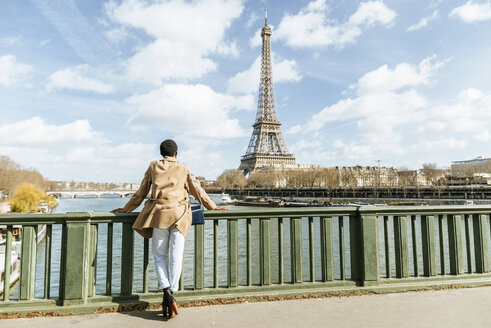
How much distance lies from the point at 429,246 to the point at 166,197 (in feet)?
10.7

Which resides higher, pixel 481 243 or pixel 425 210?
Result: pixel 425 210

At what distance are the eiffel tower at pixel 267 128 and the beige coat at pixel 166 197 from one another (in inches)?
3803

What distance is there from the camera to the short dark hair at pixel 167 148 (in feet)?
12.2

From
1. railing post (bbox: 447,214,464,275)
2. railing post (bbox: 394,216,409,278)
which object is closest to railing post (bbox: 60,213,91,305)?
railing post (bbox: 394,216,409,278)

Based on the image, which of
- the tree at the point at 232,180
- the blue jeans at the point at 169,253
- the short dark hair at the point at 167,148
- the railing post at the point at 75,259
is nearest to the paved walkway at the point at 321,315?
the railing post at the point at 75,259

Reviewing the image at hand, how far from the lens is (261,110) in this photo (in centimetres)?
10294

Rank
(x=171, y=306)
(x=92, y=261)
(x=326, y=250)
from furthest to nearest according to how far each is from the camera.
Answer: (x=326, y=250)
(x=92, y=261)
(x=171, y=306)

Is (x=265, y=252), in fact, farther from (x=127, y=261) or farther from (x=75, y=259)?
(x=75, y=259)

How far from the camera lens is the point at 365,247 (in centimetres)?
415

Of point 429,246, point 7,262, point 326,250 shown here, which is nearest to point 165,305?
point 7,262

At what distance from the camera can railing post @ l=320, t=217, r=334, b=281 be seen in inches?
165

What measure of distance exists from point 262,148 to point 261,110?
10.9m

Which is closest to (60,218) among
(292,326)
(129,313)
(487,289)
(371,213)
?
(129,313)

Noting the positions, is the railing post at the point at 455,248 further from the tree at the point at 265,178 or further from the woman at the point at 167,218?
the tree at the point at 265,178
